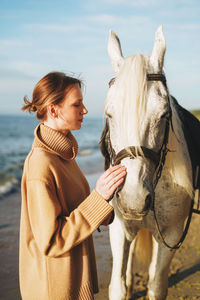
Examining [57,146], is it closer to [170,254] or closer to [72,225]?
[72,225]

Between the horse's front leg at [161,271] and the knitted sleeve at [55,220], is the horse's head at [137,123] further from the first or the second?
the horse's front leg at [161,271]

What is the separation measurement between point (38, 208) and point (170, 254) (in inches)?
60.2

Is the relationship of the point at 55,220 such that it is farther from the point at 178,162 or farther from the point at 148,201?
the point at 178,162

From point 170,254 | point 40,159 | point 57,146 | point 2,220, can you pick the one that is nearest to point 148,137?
point 57,146

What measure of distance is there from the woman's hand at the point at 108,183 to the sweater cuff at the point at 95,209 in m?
0.03

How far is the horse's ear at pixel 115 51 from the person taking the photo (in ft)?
6.86

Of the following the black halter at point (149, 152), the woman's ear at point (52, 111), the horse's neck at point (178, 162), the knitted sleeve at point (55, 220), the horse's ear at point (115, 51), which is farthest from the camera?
the horse's neck at point (178, 162)

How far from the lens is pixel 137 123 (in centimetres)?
167

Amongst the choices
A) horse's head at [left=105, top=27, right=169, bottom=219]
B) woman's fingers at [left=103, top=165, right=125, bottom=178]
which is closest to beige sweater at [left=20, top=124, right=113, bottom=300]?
woman's fingers at [left=103, top=165, right=125, bottom=178]

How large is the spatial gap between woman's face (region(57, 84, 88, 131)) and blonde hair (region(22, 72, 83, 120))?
0.03 meters

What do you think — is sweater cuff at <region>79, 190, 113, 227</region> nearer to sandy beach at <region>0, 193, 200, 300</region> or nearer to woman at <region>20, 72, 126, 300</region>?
woman at <region>20, 72, 126, 300</region>

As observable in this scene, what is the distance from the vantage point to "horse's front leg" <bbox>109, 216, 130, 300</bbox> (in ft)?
8.21

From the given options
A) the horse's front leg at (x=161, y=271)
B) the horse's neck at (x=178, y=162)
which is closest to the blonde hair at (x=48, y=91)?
the horse's neck at (x=178, y=162)

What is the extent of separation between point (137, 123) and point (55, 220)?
0.75 m
